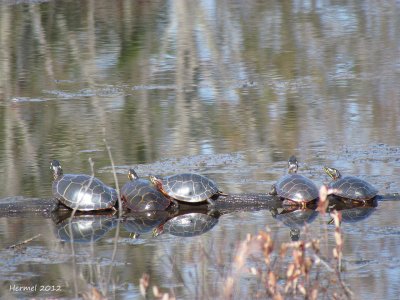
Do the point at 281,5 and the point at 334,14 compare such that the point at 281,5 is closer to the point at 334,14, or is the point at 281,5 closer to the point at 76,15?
the point at 334,14

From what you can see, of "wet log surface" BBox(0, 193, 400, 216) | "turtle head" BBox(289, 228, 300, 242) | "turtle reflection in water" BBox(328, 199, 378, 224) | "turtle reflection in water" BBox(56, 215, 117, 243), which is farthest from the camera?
"wet log surface" BBox(0, 193, 400, 216)

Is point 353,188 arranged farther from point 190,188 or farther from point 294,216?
point 190,188

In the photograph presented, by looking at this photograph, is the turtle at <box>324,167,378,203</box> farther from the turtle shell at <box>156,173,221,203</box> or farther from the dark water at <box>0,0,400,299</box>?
the turtle shell at <box>156,173,221,203</box>

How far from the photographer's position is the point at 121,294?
6.56m

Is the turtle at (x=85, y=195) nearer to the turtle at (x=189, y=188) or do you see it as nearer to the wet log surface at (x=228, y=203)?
the wet log surface at (x=228, y=203)

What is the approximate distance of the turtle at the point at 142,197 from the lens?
8.71 m

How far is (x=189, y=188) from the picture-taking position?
883 centimetres

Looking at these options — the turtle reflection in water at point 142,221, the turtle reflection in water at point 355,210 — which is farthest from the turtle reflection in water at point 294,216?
the turtle reflection in water at point 142,221

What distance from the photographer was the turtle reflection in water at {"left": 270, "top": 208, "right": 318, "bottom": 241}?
8259 mm

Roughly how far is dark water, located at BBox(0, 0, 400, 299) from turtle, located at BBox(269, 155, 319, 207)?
8.1 inches

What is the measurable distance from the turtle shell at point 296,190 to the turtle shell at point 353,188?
0.17 meters

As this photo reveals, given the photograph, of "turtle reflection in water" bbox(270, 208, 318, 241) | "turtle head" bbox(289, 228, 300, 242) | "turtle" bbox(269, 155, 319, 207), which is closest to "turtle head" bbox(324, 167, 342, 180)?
"turtle" bbox(269, 155, 319, 207)

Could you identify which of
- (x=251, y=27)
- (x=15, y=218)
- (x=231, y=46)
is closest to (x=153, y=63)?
(x=231, y=46)

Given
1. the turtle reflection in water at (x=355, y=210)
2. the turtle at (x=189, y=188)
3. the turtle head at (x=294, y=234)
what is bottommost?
the turtle reflection in water at (x=355, y=210)
